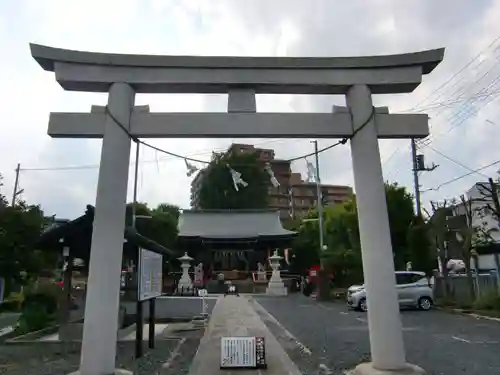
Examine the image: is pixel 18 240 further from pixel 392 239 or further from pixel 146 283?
pixel 392 239

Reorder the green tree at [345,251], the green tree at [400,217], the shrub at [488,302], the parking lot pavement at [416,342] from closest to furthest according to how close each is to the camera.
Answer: the parking lot pavement at [416,342] → the shrub at [488,302] → the green tree at [400,217] → the green tree at [345,251]

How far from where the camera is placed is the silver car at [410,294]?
61.2 feet

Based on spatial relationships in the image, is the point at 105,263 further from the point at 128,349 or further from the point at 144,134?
the point at 128,349

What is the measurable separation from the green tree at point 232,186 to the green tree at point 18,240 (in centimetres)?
3406

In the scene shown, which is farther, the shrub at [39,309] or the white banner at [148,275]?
the shrub at [39,309]

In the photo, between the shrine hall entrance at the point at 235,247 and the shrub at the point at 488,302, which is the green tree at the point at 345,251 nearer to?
the shrine hall entrance at the point at 235,247

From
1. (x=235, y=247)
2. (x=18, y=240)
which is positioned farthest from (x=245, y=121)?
(x=235, y=247)

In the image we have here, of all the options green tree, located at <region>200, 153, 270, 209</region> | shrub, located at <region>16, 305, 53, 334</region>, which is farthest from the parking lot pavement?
green tree, located at <region>200, 153, 270, 209</region>

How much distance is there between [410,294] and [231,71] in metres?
15.7

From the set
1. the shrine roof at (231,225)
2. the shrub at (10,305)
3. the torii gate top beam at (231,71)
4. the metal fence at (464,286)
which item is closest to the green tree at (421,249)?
the metal fence at (464,286)

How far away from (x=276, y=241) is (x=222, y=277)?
574cm

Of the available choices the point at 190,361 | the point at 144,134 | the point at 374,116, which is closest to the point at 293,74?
the point at 374,116

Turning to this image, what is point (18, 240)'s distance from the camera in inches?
623

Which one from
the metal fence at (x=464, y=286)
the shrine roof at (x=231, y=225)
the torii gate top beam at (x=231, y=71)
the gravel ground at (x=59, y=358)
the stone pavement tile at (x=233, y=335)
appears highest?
the shrine roof at (x=231, y=225)
